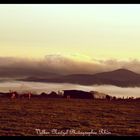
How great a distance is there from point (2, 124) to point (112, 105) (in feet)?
4.78

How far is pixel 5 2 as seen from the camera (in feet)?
20.2

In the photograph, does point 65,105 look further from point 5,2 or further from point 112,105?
point 5,2

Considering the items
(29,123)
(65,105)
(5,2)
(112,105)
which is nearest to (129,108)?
(112,105)

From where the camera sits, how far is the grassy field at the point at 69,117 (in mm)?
6262

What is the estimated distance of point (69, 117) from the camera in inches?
251

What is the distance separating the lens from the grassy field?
6262mm

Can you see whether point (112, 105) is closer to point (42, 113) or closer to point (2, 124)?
point (42, 113)

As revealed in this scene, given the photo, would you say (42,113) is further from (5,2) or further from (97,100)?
(5,2)

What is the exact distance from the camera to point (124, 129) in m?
6.36

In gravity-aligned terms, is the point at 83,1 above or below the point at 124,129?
above

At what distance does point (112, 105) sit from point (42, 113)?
3.06 ft
